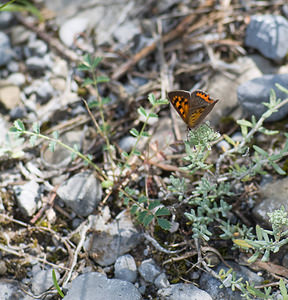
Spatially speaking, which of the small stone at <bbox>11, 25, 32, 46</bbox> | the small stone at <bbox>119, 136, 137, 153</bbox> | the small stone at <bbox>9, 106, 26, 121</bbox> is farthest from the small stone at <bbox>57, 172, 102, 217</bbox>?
the small stone at <bbox>11, 25, 32, 46</bbox>

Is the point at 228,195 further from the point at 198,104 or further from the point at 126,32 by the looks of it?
the point at 126,32

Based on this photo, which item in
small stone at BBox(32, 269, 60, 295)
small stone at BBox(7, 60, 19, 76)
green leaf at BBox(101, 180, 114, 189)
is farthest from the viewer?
small stone at BBox(7, 60, 19, 76)

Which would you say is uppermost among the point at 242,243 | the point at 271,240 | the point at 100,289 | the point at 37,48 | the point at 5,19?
the point at 5,19

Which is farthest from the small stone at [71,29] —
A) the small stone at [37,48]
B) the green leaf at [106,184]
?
the green leaf at [106,184]

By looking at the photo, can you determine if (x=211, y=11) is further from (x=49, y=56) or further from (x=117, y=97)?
(x=49, y=56)

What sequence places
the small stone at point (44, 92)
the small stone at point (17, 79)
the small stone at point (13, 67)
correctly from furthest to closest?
the small stone at point (13, 67), the small stone at point (17, 79), the small stone at point (44, 92)

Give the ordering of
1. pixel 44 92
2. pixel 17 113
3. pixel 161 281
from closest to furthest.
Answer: pixel 161 281 → pixel 17 113 → pixel 44 92

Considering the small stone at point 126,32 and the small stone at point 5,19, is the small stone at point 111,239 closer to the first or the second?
the small stone at point 126,32

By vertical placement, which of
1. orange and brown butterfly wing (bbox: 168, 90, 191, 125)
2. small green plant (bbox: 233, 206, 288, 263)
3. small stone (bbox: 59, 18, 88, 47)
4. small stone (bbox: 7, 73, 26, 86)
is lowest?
small green plant (bbox: 233, 206, 288, 263)

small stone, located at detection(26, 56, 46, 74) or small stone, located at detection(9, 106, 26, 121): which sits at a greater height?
small stone, located at detection(26, 56, 46, 74)

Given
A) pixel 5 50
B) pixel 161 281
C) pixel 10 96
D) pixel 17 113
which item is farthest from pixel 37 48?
pixel 161 281

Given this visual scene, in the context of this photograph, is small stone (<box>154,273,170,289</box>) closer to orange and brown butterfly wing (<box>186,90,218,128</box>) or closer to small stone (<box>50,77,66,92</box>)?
orange and brown butterfly wing (<box>186,90,218,128</box>)

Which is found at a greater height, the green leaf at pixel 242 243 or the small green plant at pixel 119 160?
the small green plant at pixel 119 160

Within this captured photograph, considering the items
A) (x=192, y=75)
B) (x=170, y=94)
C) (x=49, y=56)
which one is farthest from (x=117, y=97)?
(x=170, y=94)
